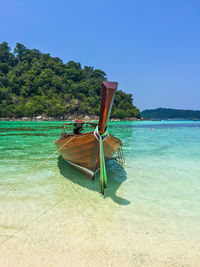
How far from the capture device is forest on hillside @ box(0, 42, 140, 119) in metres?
83.0

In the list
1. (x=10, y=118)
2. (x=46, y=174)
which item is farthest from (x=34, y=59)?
(x=46, y=174)

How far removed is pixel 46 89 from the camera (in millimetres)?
96125

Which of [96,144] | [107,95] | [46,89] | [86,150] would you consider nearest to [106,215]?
[96,144]

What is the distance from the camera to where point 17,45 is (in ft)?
406

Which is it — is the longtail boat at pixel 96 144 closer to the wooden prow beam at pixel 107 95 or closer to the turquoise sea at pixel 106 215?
the wooden prow beam at pixel 107 95

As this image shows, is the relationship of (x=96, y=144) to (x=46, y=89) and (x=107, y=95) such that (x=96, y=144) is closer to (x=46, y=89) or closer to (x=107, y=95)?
(x=107, y=95)

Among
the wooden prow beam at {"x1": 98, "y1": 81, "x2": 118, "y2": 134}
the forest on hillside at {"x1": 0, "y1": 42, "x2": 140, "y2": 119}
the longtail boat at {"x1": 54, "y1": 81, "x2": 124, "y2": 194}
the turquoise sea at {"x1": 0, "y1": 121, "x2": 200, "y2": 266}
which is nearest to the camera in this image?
the turquoise sea at {"x1": 0, "y1": 121, "x2": 200, "y2": 266}

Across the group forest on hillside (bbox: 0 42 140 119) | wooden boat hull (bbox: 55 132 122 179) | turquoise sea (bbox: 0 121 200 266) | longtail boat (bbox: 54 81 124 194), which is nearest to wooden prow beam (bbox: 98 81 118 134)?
longtail boat (bbox: 54 81 124 194)

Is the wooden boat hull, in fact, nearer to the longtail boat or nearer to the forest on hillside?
the longtail boat

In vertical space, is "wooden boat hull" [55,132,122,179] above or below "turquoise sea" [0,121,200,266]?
above

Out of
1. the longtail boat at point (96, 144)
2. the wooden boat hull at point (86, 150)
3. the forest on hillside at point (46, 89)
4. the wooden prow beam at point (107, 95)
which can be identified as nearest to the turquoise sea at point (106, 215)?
the wooden boat hull at point (86, 150)

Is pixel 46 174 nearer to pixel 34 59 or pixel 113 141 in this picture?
pixel 113 141

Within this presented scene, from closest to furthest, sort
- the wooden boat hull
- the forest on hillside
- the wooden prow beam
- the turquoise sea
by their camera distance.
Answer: the turquoise sea
the wooden prow beam
the wooden boat hull
the forest on hillside

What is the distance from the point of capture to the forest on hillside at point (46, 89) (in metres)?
83.0
